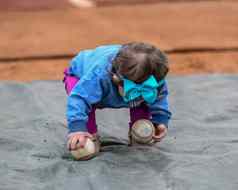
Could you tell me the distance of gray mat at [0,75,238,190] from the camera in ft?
7.78

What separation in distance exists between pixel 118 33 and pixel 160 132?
2.69 metres

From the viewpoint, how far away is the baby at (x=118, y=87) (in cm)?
242

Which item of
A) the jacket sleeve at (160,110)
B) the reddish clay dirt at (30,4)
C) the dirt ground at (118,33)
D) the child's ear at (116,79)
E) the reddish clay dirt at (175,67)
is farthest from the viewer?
the reddish clay dirt at (30,4)

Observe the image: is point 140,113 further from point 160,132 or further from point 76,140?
point 76,140

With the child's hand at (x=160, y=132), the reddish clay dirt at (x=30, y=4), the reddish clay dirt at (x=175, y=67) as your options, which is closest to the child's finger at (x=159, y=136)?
the child's hand at (x=160, y=132)

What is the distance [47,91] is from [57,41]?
1677 millimetres

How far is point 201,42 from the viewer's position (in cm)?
493

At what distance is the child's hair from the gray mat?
0.33 metres

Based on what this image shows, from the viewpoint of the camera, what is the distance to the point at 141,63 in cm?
239

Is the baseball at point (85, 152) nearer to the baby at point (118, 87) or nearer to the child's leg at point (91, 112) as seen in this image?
the baby at point (118, 87)

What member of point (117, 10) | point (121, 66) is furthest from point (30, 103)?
point (117, 10)

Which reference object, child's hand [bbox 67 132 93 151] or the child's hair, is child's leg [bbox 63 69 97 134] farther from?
the child's hair

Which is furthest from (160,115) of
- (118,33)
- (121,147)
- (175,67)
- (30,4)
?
(30,4)

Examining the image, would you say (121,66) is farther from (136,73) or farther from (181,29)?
(181,29)
